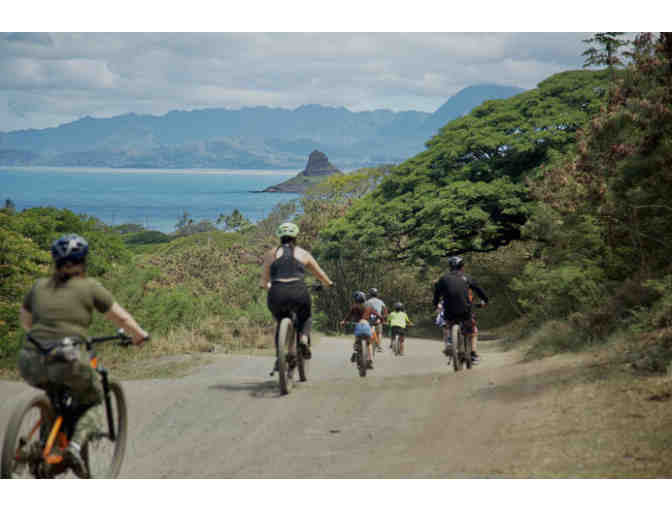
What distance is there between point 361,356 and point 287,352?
2734 mm

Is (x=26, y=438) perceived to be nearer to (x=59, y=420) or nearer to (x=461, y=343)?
(x=59, y=420)

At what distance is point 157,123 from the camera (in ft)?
159

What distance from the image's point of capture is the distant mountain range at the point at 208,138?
23250mm

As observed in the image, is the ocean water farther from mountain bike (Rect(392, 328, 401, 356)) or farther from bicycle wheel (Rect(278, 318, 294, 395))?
bicycle wheel (Rect(278, 318, 294, 395))

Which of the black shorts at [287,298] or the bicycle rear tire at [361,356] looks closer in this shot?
the black shorts at [287,298]

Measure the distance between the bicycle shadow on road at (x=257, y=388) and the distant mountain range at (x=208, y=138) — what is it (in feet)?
28.7

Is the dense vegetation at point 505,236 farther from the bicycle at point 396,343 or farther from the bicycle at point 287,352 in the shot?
Answer: the bicycle at point 287,352

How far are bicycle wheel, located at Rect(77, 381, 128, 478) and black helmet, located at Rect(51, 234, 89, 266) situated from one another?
1.08 meters

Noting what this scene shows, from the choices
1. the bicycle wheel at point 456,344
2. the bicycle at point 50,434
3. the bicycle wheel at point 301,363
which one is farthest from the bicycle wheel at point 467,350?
the bicycle at point 50,434

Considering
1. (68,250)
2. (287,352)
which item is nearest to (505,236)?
(287,352)

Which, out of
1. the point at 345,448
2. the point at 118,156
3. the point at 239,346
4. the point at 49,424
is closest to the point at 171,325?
the point at 239,346

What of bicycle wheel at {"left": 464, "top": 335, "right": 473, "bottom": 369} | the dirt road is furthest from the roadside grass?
bicycle wheel at {"left": 464, "top": 335, "right": 473, "bottom": 369}

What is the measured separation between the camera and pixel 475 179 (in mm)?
30109

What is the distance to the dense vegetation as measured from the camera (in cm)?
1021
